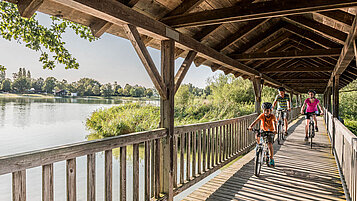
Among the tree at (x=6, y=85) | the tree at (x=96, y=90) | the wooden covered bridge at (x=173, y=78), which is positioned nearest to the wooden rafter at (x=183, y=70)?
the wooden covered bridge at (x=173, y=78)

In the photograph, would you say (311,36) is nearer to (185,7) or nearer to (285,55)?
(285,55)

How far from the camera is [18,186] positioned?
164 centimetres

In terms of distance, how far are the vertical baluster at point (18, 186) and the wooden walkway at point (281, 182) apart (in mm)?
2299

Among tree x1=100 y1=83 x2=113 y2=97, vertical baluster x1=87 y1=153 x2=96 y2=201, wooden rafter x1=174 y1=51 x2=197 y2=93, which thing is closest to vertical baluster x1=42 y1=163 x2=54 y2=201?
vertical baluster x1=87 y1=153 x2=96 y2=201

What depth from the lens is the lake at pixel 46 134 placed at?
27.6 feet

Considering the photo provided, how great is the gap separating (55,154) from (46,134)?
1753cm

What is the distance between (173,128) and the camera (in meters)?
3.24

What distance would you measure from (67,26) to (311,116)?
7195 mm

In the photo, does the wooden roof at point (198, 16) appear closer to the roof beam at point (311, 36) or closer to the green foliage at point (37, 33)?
the roof beam at point (311, 36)

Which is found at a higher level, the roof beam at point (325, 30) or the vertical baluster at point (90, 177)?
the roof beam at point (325, 30)

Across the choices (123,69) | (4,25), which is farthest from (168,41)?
(123,69)

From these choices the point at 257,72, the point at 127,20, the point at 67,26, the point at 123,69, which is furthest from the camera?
the point at 123,69

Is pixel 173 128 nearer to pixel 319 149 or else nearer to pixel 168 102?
pixel 168 102

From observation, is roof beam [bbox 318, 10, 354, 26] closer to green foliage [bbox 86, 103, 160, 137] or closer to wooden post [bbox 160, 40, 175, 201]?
wooden post [bbox 160, 40, 175, 201]
